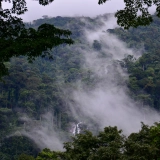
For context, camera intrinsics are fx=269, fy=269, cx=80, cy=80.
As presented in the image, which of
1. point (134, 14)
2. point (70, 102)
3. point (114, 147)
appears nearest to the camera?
point (134, 14)

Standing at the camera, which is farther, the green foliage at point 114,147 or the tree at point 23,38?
the green foliage at point 114,147

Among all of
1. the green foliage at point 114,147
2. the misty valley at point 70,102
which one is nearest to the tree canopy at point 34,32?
the green foliage at point 114,147

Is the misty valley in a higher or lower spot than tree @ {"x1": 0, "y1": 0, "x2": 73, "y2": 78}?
higher

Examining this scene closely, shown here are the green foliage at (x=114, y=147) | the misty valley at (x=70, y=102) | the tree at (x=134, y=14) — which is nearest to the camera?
the tree at (x=134, y=14)

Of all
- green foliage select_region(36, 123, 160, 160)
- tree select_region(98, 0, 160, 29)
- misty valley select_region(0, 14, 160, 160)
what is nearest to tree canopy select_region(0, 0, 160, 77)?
tree select_region(98, 0, 160, 29)

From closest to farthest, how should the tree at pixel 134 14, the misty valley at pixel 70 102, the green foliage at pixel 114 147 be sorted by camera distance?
the tree at pixel 134 14 < the green foliage at pixel 114 147 < the misty valley at pixel 70 102

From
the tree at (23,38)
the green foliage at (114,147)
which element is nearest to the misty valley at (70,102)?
the green foliage at (114,147)

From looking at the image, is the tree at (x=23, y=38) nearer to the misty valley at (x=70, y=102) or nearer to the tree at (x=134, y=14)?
the tree at (x=134, y=14)

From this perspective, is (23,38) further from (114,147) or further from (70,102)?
(70,102)

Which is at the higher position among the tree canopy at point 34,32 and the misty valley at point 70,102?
the misty valley at point 70,102

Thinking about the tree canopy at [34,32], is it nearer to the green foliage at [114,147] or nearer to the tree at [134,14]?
the tree at [134,14]

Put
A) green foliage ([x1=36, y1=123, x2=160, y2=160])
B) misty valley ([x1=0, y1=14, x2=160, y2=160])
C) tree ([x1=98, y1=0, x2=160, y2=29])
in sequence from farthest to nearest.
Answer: misty valley ([x1=0, y1=14, x2=160, y2=160])
green foliage ([x1=36, y1=123, x2=160, y2=160])
tree ([x1=98, y1=0, x2=160, y2=29])

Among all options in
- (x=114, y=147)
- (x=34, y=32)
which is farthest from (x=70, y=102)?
(x=34, y=32)

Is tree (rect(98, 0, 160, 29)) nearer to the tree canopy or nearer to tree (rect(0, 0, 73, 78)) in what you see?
the tree canopy
